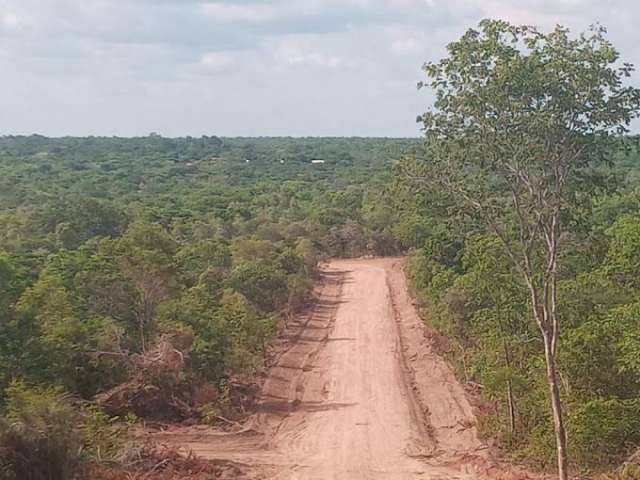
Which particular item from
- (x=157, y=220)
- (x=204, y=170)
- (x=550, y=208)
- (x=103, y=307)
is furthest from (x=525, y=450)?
(x=204, y=170)

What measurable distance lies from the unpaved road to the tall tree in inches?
208

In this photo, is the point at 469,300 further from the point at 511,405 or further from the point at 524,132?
the point at 524,132

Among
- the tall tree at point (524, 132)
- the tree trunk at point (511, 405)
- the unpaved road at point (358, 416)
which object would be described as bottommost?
the unpaved road at point (358, 416)

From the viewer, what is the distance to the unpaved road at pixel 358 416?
681 inches

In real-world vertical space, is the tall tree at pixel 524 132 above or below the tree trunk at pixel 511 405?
above


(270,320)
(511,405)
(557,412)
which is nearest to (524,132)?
(557,412)

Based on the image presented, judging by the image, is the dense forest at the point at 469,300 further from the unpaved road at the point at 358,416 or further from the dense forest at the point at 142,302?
the unpaved road at the point at 358,416

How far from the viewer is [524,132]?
40.5ft

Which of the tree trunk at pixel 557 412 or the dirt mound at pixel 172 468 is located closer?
the tree trunk at pixel 557 412

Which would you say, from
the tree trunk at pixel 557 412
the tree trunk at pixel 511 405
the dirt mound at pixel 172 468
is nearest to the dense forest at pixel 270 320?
the tree trunk at pixel 511 405

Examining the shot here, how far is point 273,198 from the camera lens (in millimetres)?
68562

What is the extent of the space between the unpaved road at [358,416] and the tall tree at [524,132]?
5.29m

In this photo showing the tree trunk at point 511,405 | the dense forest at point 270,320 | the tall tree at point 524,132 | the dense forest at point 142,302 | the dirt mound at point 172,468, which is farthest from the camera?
the tree trunk at point 511,405

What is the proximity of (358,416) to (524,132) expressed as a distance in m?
10.7
